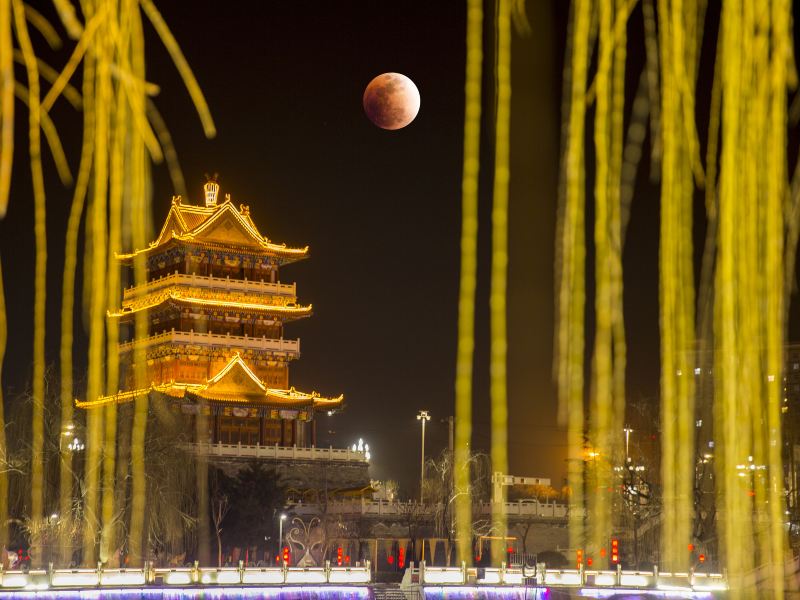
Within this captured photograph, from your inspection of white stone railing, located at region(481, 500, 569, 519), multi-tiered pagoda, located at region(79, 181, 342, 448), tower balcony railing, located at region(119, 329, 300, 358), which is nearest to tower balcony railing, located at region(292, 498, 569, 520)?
white stone railing, located at region(481, 500, 569, 519)

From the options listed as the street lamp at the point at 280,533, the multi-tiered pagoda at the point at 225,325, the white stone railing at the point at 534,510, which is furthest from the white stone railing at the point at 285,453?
the white stone railing at the point at 534,510

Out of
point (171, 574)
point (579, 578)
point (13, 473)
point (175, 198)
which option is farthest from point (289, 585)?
point (175, 198)

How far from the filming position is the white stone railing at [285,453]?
52062 mm

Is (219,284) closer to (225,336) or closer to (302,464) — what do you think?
(225,336)

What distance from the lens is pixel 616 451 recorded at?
147 ft

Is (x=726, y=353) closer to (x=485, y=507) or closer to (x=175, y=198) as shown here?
(x=485, y=507)

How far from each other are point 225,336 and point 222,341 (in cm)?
26

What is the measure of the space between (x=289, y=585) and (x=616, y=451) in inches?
627

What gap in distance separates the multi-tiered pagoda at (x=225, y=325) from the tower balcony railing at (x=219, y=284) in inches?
1.6

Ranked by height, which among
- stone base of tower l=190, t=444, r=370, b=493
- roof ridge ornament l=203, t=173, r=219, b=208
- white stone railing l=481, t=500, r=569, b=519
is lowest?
white stone railing l=481, t=500, r=569, b=519

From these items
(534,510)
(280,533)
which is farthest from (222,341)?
(534,510)

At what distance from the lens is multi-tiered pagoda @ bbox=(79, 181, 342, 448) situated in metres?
55.7

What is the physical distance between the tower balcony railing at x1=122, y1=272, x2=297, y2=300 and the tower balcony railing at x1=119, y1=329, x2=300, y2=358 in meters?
1.93

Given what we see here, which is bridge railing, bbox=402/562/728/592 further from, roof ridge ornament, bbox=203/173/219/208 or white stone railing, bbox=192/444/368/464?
roof ridge ornament, bbox=203/173/219/208
